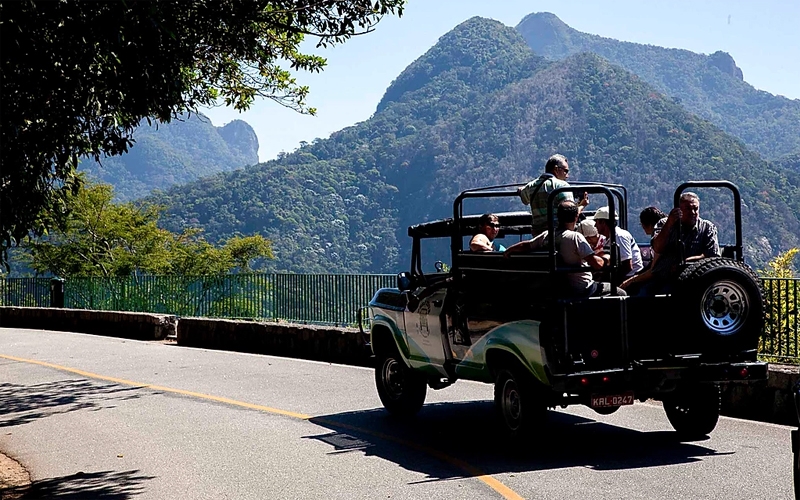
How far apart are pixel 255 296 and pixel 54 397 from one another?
1087 centimetres

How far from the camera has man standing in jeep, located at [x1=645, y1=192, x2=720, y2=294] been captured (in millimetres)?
9758

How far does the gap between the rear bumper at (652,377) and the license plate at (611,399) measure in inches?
2.5

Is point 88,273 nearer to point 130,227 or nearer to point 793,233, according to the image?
point 130,227

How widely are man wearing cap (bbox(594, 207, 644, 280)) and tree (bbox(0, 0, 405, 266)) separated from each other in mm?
3189

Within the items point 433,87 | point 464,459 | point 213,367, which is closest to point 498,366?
point 464,459

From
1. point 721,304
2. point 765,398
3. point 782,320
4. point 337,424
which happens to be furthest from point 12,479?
point 782,320

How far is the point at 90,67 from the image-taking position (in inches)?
369

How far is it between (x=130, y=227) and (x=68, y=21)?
43015 millimetres

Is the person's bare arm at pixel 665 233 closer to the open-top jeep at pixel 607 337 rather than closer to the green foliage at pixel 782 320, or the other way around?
the open-top jeep at pixel 607 337

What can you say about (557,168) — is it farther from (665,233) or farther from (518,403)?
(518,403)

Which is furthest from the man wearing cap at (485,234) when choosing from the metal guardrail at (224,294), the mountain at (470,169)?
the mountain at (470,169)

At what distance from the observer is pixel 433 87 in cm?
18962

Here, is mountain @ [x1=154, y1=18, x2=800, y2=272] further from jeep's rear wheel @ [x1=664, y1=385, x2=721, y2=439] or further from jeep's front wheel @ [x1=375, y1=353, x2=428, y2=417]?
jeep's rear wheel @ [x1=664, y1=385, x2=721, y2=439]

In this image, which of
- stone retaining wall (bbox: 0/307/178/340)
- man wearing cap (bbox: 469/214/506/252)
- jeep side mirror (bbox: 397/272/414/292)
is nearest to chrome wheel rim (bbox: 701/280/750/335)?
man wearing cap (bbox: 469/214/506/252)
